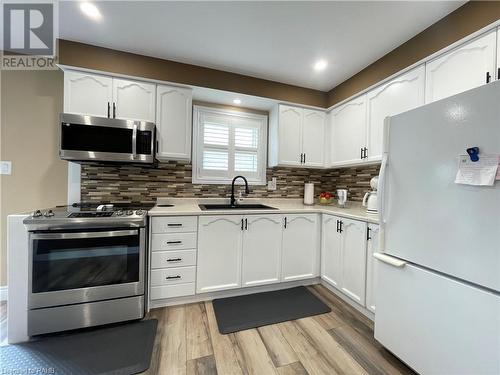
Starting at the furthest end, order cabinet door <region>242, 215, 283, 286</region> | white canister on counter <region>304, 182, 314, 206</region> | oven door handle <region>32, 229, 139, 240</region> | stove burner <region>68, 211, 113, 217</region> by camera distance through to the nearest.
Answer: white canister on counter <region>304, 182, 314, 206</region>
cabinet door <region>242, 215, 283, 286</region>
stove burner <region>68, 211, 113, 217</region>
oven door handle <region>32, 229, 139, 240</region>

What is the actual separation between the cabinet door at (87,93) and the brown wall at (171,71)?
0.10 meters

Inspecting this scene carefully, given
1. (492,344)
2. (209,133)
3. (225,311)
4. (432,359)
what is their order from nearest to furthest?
(492,344) < (432,359) < (225,311) < (209,133)

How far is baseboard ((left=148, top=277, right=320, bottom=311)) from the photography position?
6.47ft

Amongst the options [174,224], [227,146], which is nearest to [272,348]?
[174,224]

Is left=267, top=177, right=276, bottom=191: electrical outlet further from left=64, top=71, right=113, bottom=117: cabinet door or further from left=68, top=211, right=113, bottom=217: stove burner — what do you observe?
left=64, top=71, right=113, bottom=117: cabinet door

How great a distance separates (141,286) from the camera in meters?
1.74

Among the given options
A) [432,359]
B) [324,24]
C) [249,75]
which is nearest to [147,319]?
[432,359]

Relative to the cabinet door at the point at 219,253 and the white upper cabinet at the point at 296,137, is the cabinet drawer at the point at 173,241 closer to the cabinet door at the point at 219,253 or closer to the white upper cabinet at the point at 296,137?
the cabinet door at the point at 219,253

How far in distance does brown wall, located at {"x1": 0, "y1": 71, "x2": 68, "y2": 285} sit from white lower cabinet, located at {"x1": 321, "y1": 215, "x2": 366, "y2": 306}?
9.40ft

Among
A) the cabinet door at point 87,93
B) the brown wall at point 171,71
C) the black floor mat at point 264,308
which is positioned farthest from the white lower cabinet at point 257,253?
the brown wall at point 171,71

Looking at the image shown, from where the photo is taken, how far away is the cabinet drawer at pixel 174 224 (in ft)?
6.21

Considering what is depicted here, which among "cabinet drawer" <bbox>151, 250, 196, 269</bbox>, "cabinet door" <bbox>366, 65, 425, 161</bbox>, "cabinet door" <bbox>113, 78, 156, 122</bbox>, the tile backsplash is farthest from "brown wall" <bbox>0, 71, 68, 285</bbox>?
"cabinet door" <bbox>366, 65, 425, 161</bbox>

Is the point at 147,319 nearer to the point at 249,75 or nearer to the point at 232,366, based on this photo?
the point at 232,366

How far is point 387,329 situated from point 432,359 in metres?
0.28
